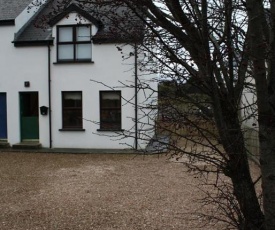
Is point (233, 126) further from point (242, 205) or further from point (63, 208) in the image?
point (63, 208)

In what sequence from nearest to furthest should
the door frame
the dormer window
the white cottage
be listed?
the white cottage → the dormer window → the door frame

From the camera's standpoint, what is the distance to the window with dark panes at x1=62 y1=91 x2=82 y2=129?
16730 millimetres

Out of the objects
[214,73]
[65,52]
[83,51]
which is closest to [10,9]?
[65,52]

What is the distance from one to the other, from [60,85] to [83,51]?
1.80 m

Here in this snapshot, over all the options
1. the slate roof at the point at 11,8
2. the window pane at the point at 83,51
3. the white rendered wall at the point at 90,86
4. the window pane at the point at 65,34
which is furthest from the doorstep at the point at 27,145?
the slate roof at the point at 11,8

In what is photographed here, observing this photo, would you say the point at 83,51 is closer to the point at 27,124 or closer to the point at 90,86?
the point at 90,86

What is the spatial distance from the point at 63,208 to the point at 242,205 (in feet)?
16.4

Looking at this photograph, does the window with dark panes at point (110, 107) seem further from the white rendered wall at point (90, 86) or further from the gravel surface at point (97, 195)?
the gravel surface at point (97, 195)

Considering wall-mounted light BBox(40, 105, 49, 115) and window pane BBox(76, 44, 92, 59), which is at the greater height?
window pane BBox(76, 44, 92, 59)

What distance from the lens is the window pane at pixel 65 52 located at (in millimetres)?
16547

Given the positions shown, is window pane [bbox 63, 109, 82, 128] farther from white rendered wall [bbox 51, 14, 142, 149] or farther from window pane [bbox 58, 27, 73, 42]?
window pane [bbox 58, 27, 73, 42]

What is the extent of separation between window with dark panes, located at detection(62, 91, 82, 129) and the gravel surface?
10.3 feet

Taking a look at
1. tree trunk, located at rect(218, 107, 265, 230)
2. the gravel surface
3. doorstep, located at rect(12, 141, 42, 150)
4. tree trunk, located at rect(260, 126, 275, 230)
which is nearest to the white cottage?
doorstep, located at rect(12, 141, 42, 150)

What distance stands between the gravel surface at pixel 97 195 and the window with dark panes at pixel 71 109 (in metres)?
3.13
